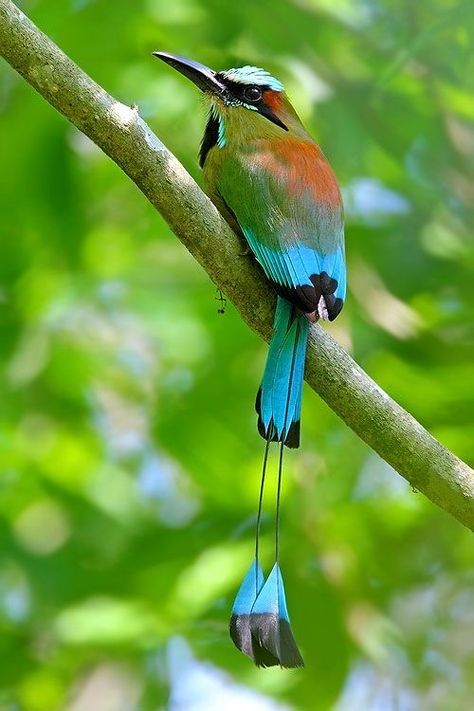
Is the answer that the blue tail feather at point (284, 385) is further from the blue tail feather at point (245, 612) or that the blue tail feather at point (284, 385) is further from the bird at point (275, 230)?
the blue tail feather at point (245, 612)

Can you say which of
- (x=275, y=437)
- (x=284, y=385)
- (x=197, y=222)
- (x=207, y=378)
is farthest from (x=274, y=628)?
(x=207, y=378)

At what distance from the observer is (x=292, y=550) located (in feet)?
12.0

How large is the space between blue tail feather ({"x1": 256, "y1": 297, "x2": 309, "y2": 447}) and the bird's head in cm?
77

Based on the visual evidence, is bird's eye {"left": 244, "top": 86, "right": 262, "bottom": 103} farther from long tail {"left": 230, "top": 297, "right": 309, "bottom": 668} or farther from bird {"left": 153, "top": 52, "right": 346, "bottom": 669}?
long tail {"left": 230, "top": 297, "right": 309, "bottom": 668}

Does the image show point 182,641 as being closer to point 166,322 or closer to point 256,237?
point 166,322

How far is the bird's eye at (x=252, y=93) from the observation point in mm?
3342

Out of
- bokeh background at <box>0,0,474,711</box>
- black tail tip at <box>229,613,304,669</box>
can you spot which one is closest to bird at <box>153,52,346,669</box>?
black tail tip at <box>229,613,304,669</box>

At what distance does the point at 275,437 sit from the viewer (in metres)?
2.65

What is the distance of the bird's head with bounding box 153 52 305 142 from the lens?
3232 mm

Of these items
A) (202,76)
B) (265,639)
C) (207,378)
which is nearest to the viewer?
(265,639)

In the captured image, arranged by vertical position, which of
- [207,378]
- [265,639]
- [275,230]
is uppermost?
[207,378]

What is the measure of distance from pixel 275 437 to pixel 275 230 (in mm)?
519

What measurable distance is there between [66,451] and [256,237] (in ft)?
4.86

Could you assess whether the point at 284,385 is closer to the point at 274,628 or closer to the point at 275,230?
the point at 275,230
